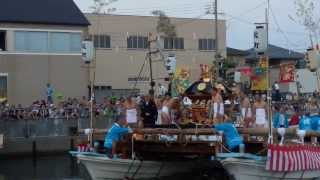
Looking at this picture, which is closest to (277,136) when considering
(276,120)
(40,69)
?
(276,120)

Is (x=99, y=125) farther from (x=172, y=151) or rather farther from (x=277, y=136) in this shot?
(x=277, y=136)

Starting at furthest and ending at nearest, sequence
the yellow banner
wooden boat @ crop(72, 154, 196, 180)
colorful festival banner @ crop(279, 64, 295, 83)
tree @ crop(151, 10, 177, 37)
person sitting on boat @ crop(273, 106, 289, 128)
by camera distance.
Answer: tree @ crop(151, 10, 177, 37) < person sitting on boat @ crop(273, 106, 289, 128) < the yellow banner < wooden boat @ crop(72, 154, 196, 180) < colorful festival banner @ crop(279, 64, 295, 83)

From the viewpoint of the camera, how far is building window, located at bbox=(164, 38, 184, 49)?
249ft

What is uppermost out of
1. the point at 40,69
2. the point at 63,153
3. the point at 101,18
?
the point at 101,18

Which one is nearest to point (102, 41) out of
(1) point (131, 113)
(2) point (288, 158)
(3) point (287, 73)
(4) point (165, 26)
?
(4) point (165, 26)

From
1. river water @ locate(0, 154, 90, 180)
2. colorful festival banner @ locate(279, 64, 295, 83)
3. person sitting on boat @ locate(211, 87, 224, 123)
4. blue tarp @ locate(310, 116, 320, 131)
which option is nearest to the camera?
colorful festival banner @ locate(279, 64, 295, 83)

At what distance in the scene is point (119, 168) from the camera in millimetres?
25312

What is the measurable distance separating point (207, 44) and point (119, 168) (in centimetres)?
5384

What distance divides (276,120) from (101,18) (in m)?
47.8

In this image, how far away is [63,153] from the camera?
40000mm

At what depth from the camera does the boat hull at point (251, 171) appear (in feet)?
72.0

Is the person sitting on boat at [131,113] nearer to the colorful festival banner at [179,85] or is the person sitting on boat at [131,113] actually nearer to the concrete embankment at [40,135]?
the colorful festival banner at [179,85]

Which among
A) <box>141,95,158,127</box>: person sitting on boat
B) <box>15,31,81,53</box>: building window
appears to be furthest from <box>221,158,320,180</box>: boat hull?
<box>15,31,81,53</box>: building window

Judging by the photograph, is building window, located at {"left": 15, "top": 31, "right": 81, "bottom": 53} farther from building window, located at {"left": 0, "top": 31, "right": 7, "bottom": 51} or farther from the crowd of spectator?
the crowd of spectator
